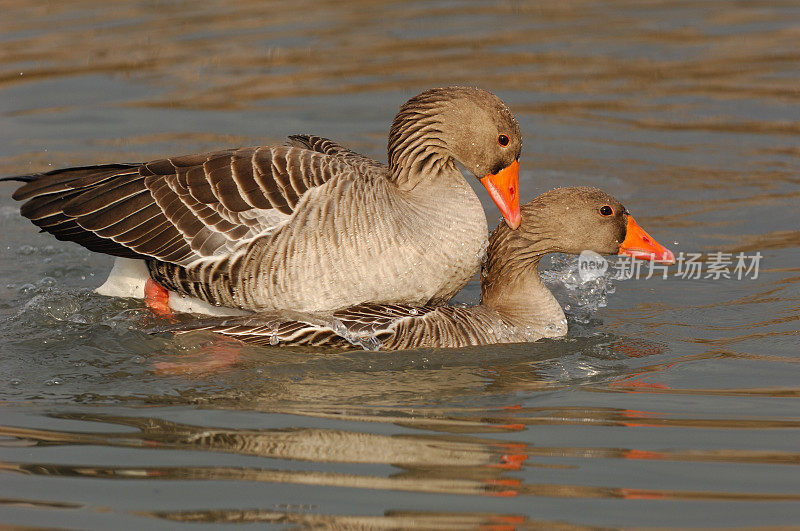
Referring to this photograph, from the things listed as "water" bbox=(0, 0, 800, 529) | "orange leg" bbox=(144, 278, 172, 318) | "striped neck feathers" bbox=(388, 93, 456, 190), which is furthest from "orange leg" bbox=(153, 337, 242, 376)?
"striped neck feathers" bbox=(388, 93, 456, 190)

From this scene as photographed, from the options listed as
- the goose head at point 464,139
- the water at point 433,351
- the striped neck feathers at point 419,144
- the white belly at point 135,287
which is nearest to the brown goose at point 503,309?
the water at point 433,351

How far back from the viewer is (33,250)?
1208 cm

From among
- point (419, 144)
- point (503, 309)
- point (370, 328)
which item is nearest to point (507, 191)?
point (419, 144)

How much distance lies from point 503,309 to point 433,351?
2.64ft

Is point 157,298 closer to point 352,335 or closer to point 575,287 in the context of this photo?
point 352,335

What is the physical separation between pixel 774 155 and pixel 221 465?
9.81 meters

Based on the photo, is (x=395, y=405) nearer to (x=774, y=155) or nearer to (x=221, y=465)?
(x=221, y=465)

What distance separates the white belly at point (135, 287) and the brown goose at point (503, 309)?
619mm

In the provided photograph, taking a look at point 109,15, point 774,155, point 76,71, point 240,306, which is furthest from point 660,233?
point 109,15

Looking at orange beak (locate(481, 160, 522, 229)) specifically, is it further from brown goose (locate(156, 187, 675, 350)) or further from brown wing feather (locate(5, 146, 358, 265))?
brown wing feather (locate(5, 146, 358, 265))

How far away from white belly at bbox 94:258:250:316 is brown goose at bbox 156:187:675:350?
0.62m

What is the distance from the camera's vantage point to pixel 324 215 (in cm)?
891

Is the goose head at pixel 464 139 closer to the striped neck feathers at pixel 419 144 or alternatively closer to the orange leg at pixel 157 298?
the striped neck feathers at pixel 419 144

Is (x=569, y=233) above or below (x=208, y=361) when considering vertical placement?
above
